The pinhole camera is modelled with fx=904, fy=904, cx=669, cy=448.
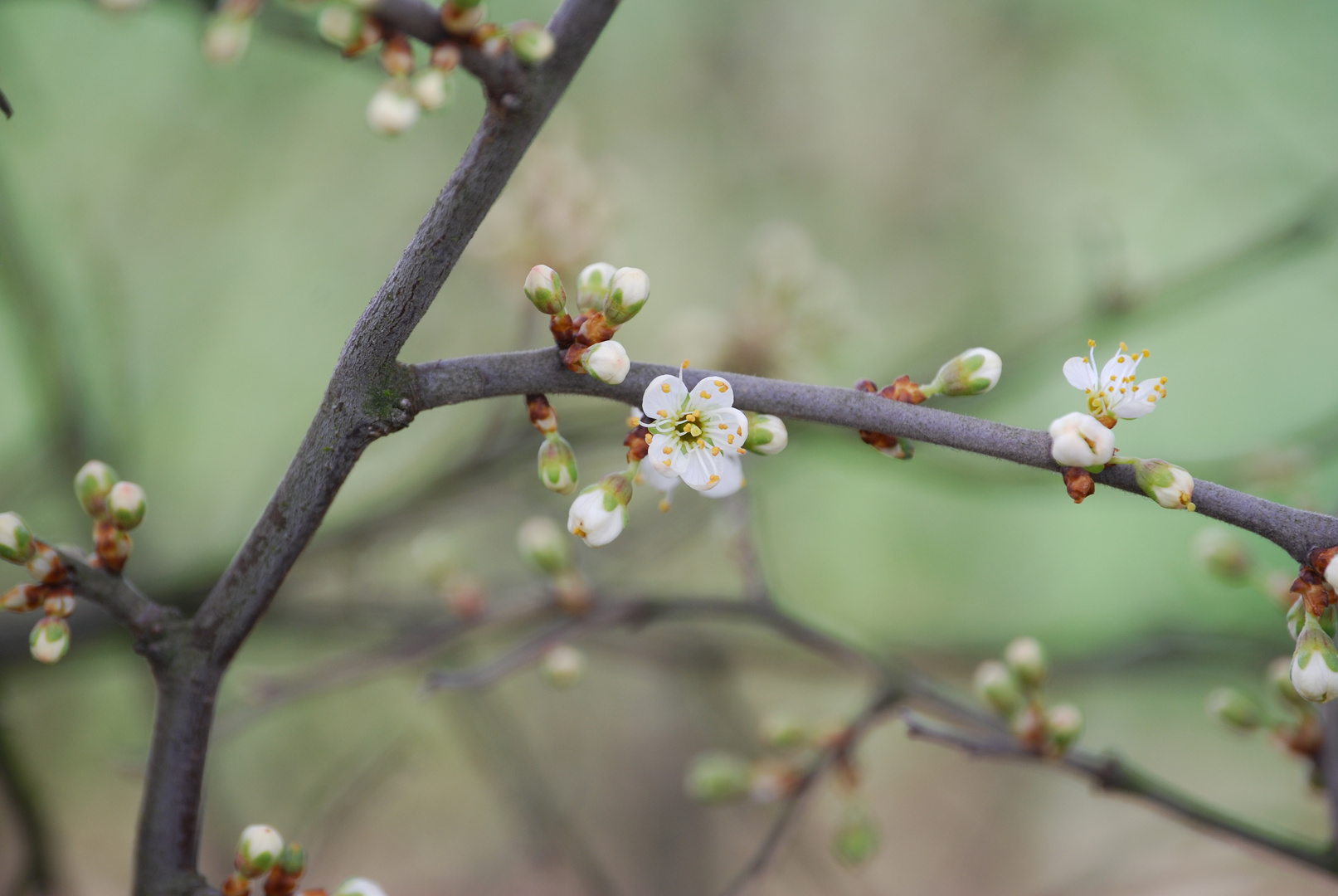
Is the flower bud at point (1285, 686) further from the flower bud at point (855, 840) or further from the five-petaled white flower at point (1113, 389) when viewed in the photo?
the flower bud at point (855, 840)

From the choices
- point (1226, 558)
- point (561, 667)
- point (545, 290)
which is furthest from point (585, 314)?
point (1226, 558)

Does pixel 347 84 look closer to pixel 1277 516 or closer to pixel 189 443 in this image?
pixel 189 443

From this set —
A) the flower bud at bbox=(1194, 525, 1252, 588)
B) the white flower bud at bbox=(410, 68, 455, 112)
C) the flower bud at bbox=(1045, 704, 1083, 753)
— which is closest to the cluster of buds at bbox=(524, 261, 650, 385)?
the white flower bud at bbox=(410, 68, 455, 112)

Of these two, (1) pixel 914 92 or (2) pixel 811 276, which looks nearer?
(2) pixel 811 276

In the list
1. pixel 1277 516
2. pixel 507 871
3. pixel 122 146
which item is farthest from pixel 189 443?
pixel 1277 516

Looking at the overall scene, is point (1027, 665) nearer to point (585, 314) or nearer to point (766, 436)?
point (766, 436)

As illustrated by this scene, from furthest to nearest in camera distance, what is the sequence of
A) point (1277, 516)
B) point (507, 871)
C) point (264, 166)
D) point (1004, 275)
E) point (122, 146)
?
point (1004, 275) → point (264, 166) → point (122, 146) → point (507, 871) → point (1277, 516)

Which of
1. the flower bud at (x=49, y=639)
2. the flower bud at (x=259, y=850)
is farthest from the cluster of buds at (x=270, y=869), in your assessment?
the flower bud at (x=49, y=639)
